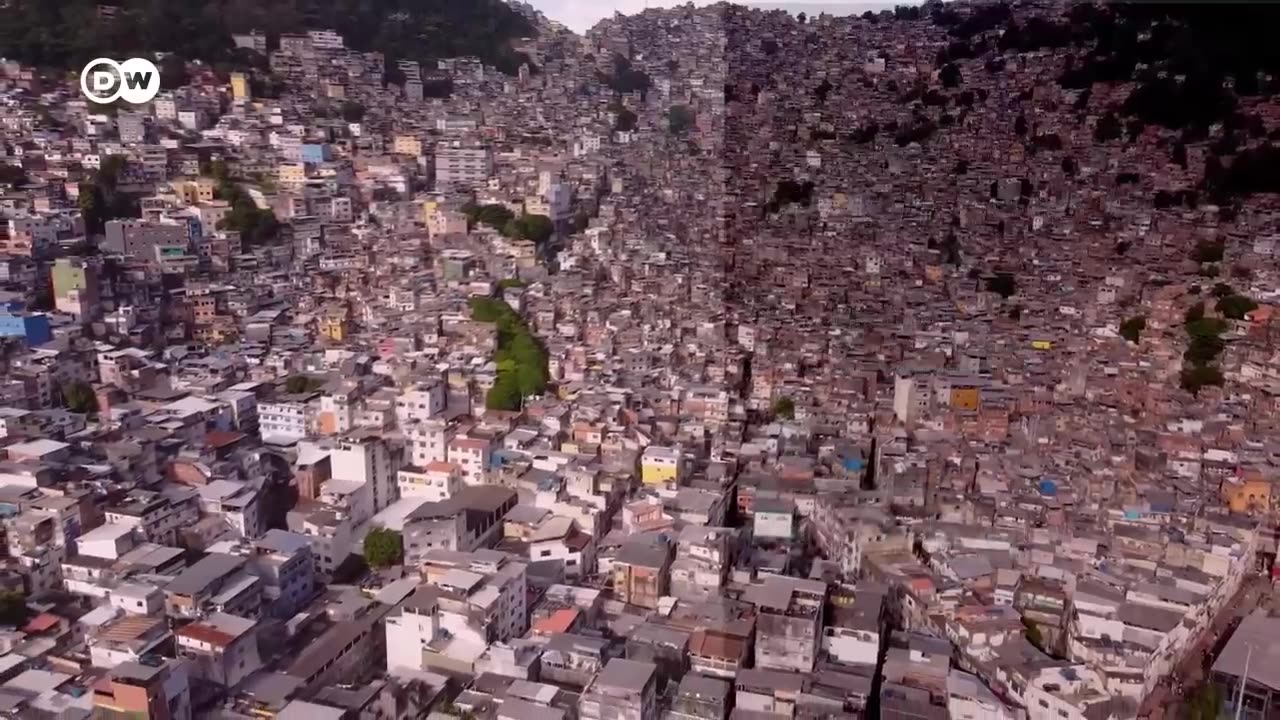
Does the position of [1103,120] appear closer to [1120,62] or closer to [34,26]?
[1120,62]

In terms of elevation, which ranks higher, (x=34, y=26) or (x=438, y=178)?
(x=34, y=26)

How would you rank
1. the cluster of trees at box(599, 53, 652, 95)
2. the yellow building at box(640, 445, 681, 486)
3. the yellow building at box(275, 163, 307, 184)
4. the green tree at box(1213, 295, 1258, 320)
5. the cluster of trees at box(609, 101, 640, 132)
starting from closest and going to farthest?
the yellow building at box(640, 445, 681, 486) → the green tree at box(1213, 295, 1258, 320) → the yellow building at box(275, 163, 307, 184) → the cluster of trees at box(599, 53, 652, 95) → the cluster of trees at box(609, 101, 640, 132)

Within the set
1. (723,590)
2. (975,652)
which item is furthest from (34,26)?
(975,652)

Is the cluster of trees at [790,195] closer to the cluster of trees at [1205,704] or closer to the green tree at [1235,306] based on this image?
the green tree at [1235,306]

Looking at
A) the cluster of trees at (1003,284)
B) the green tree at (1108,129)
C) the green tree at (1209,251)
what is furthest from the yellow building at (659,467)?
the green tree at (1108,129)

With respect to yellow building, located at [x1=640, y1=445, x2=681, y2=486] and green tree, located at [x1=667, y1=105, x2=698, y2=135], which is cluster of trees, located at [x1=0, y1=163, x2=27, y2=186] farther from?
yellow building, located at [x1=640, y1=445, x2=681, y2=486]

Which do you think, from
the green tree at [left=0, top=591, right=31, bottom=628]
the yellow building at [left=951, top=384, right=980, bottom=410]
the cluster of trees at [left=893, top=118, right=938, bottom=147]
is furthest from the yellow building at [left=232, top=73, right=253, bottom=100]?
the yellow building at [left=951, top=384, right=980, bottom=410]
